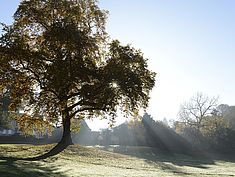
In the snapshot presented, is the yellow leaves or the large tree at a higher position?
the large tree

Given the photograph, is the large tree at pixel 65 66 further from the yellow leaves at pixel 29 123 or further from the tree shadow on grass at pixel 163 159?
the tree shadow on grass at pixel 163 159

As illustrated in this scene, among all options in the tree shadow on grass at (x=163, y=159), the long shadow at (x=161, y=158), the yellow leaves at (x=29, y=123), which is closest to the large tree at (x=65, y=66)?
the yellow leaves at (x=29, y=123)

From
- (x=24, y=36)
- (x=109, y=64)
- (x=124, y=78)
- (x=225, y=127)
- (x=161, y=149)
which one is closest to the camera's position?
(x=124, y=78)

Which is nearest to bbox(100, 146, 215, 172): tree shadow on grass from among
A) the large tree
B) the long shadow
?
the long shadow

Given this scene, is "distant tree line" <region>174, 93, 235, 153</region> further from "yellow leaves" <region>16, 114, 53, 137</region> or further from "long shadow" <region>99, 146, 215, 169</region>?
"yellow leaves" <region>16, 114, 53, 137</region>

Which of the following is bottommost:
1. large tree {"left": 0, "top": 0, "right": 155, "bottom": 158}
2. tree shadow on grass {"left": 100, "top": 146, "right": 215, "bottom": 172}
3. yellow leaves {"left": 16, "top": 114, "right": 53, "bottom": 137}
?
tree shadow on grass {"left": 100, "top": 146, "right": 215, "bottom": 172}

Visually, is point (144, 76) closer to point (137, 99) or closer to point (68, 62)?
point (137, 99)

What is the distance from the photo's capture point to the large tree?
2953 cm

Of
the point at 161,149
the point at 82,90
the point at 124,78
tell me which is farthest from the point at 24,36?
the point at 161,149

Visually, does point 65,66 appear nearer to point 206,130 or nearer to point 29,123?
point 29,123

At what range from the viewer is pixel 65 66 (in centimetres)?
2969

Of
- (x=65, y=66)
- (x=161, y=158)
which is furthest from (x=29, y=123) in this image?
(x=161, y=158)

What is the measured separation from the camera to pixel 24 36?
108ft

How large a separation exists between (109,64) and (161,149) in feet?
127
